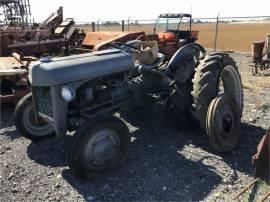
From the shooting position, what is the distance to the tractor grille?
4.22m

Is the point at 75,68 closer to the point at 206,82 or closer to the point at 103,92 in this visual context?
the point at 103,92

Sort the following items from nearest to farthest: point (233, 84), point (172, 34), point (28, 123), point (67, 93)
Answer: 1. point (67, 93)
2. point (28, 123)
3. point (233, 84)
4. point (172, 34)

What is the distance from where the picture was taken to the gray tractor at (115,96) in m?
4.03

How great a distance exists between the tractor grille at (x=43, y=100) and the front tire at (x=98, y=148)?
0.58m

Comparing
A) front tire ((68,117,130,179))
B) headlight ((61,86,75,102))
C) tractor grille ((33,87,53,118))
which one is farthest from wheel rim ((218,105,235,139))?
tractor grille ((33,87,53,118))

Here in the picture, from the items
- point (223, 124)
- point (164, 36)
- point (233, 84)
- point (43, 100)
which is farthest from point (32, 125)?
point (164, 36)

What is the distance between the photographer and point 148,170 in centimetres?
434

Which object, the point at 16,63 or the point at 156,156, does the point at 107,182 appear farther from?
the point at 16,63

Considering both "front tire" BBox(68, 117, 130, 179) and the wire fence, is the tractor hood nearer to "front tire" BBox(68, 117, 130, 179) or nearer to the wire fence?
"front tire" BBox(68, 117, 130, 179)

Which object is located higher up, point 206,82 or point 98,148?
point 206,82

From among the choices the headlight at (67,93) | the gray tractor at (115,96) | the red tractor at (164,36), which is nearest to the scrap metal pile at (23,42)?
the red tractor at (164,36)

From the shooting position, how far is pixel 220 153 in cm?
470

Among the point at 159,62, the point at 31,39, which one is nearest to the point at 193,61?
the point at 159,62

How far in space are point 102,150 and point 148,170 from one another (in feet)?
2.04
